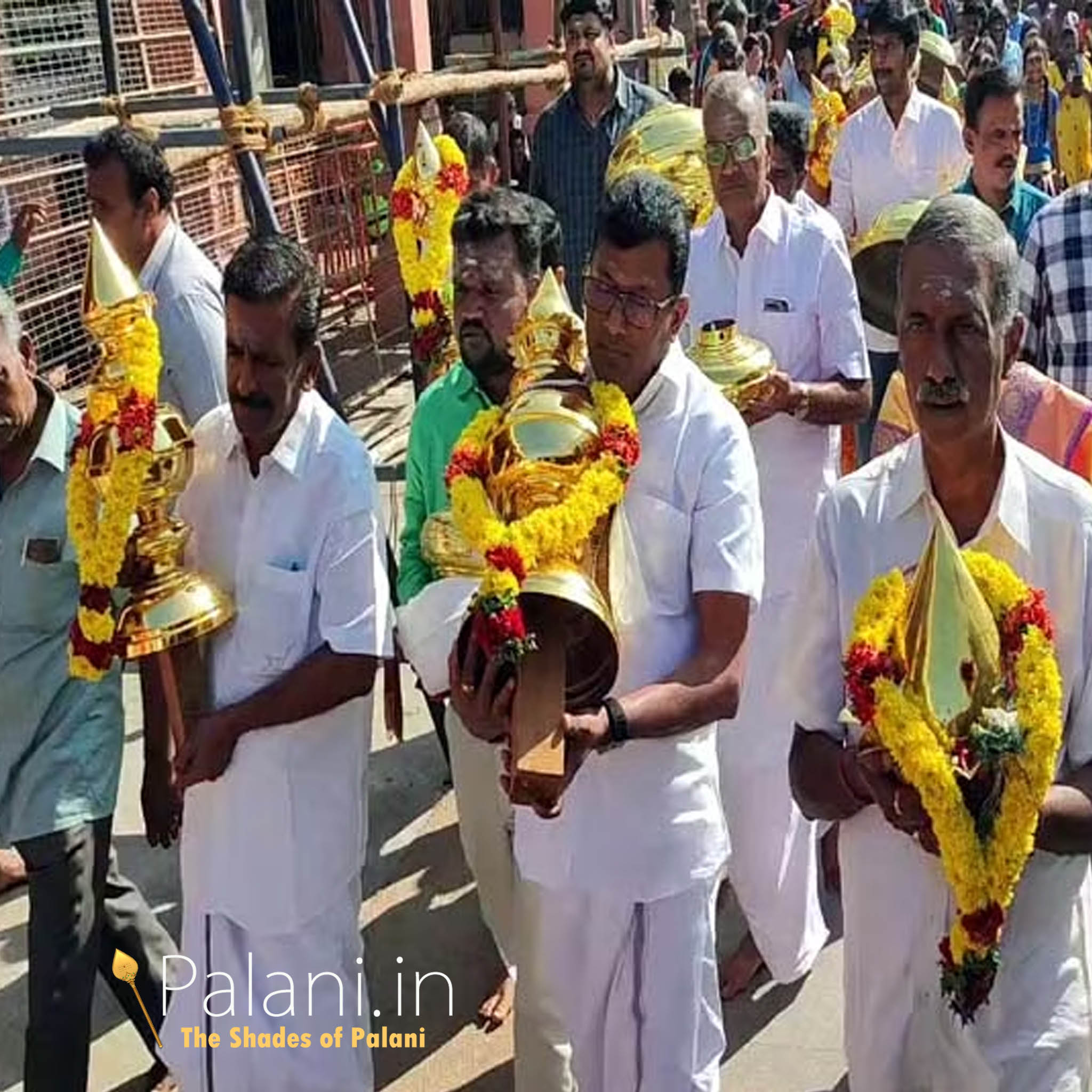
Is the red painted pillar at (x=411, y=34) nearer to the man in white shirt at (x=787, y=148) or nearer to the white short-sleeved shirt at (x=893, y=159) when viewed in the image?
the white short-sleeved shirt at (x=893, y=159)

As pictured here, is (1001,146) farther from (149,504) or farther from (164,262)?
(149,504)

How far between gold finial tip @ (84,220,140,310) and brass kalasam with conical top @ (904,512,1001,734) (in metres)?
1.64

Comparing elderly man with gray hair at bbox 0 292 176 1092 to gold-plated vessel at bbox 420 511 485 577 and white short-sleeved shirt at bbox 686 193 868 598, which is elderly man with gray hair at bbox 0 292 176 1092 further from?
white short-sleeved shirt at bbox 686 193 868 598

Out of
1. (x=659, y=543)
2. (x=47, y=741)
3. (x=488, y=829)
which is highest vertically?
(x=659, y=543)

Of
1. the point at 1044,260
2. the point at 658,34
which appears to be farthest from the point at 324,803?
the point at 658,34

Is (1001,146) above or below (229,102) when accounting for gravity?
below

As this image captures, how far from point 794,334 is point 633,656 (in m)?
1.57

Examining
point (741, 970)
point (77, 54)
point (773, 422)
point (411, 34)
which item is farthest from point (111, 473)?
point (411, 34)

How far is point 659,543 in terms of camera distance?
2672 mm

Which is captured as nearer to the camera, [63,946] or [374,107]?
[63,946]

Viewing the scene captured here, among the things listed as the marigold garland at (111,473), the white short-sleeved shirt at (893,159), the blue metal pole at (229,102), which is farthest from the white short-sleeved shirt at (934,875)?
the white short-sleeved shirt at (893,159)

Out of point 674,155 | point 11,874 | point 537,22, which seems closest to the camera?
point 674,155

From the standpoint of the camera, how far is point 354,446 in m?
3.00

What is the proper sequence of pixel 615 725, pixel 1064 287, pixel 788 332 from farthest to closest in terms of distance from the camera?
pixel 788 332
pixel 1064 287
pixel 615 725
